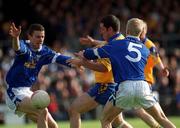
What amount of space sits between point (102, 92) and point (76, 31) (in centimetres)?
1270

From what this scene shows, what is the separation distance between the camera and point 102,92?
14102mm

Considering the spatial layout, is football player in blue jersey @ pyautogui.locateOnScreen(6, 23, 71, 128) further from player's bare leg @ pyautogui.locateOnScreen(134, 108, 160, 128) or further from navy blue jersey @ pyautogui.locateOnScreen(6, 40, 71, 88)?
player's bare leg @ pyautogui.locateOnScreen(134, 108, 160, 128)

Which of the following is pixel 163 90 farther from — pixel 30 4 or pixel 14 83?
pixel 14 83

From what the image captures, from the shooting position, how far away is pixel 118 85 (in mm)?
12695

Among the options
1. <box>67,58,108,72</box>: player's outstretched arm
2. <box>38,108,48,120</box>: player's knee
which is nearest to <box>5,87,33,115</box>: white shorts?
<box>38,108,48,120</box>: player's knee

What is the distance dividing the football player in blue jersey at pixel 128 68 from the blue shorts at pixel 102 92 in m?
1.27

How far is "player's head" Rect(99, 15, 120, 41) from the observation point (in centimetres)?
1312

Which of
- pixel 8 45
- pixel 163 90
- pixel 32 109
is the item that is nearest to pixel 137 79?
pixel 32 109

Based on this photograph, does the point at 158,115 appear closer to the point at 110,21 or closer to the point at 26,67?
the point at 110,21

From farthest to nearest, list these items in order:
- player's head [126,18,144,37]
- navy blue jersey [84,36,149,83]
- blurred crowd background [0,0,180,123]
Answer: blurred crowd background [0,0,180,123] → player's head [126,18,144,37] → navy blue jersey [84,36,149,83]

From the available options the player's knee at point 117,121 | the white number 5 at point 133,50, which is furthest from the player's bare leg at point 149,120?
the white number 5 at point 133,50

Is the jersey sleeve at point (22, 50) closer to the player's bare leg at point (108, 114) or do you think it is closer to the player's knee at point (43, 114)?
the player's knee at point (43, 114)

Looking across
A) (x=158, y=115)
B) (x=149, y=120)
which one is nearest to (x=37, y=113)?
(x=158, y=115)

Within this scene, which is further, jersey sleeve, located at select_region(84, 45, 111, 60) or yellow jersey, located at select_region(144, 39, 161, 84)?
yellow jersey, located at select_region(144, 39, 161, 84)
